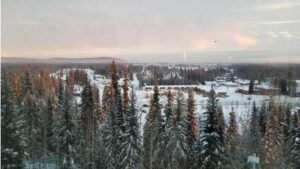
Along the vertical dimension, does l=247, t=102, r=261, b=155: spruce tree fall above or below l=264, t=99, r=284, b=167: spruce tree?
below

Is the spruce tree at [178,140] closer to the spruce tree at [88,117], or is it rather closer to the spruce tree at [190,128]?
the spruce tree at [190,128]

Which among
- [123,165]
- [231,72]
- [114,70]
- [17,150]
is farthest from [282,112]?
[231,72]

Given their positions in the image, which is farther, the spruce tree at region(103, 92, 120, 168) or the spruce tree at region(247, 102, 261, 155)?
the spruce tree at region(247, 102, 261, 155)

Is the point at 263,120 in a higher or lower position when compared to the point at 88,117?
lower

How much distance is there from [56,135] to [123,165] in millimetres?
8753

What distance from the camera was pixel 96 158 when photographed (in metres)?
30.4

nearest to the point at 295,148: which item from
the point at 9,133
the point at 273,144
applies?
the point at 273,144

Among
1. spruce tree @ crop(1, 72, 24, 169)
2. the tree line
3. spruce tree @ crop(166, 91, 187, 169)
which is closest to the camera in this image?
spruce tree @ crop(1, 72, 24, 169)

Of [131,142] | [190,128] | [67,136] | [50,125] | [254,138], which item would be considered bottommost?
[254,138]

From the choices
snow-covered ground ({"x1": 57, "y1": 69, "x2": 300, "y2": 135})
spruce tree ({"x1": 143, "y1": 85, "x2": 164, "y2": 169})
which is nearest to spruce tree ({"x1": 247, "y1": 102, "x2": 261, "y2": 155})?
spruce tree ({"x1": 143, "y1": 85, "x2": 164, "y2": 169})

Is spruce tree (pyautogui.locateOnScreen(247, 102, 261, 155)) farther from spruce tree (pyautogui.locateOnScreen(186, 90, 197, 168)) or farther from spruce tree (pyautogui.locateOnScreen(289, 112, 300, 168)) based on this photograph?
spruce tree (pyautogui.locateOnScreen(186, 90, 197, 168))

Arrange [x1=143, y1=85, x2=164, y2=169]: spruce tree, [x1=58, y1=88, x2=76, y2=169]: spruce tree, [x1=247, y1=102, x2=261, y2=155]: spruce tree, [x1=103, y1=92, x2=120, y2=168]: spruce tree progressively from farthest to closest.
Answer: [x1=247, y1=102, x2=261, y2=155]: spruce tree, [x1=58, y1=88, x2=76, y2=169]: spruce tree, [x1=143, y1=85, x2=164, y2=169]: spruce tree, [x1=103, y1=92, x2=120, y2=168]: spruce tree

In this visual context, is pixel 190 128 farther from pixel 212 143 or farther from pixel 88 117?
pixel 88 117

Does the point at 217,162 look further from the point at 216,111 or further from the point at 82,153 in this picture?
the point at 82,153
